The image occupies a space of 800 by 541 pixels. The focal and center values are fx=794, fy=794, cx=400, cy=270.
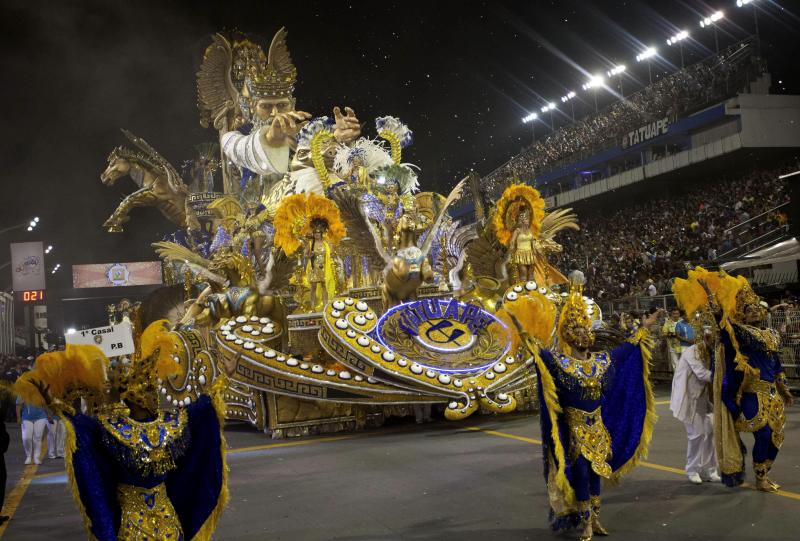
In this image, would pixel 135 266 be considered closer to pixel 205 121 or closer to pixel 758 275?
pixel 205 121

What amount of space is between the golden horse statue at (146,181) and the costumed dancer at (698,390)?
736 inches

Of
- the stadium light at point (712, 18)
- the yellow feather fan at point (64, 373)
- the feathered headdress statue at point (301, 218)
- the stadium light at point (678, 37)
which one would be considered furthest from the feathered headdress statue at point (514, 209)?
the stadium light at point (678, 37)

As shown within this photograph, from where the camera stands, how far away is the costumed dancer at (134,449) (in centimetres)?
420

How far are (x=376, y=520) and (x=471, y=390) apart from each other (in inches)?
181

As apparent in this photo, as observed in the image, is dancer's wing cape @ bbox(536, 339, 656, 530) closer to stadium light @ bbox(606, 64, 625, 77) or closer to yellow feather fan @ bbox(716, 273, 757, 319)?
yellow feather fan @ bbox(716, 273, 757, 319)

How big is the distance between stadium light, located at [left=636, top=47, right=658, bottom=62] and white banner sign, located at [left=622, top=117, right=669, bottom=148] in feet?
13.6

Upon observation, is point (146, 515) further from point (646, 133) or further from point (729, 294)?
point (646, 133)

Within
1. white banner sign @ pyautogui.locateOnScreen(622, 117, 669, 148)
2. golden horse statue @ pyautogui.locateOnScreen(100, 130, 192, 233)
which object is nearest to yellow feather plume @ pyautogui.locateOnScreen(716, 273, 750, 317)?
golden horse statue @ pyautogui.locateOnScreen(100, 130, 192, 233)

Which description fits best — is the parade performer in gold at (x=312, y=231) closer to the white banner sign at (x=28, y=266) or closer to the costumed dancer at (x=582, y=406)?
the costumed dancer at (x=582, y=406)

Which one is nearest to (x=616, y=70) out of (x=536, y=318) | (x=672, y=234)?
(x=672, y=234)

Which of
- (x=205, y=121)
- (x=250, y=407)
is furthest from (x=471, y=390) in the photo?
(x=205, y=121)

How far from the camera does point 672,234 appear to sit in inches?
1012

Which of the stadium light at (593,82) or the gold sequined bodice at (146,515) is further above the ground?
the stadium light at (593,82)

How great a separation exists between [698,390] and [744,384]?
533 mm
